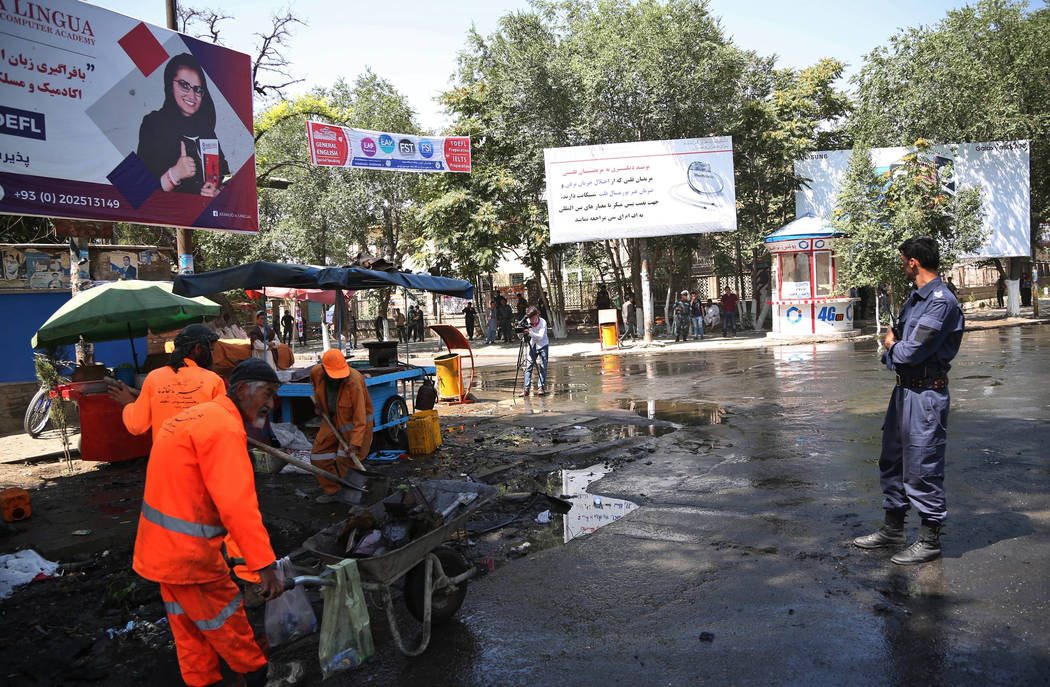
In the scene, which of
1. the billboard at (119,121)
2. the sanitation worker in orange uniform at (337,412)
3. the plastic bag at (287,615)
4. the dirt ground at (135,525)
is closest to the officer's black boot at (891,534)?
the dirt ground at (135,525)

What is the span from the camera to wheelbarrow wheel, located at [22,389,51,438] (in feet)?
35.1

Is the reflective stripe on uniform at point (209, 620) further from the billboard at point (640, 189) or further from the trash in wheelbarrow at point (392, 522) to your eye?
the billboard at point (640, 189)

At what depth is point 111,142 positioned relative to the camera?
33.0 feet

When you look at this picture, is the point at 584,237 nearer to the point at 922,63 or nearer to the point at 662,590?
the point at 922,63

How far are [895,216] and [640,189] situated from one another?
779 cm

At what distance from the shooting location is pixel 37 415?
1077cm

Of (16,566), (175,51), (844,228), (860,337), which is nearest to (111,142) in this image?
(175,51)

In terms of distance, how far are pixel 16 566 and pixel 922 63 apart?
1153 inches

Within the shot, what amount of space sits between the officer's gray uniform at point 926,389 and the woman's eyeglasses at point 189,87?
35.8 ft

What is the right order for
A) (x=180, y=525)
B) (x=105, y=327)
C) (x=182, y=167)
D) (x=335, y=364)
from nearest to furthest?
(x=180, y=525)
(x=335, y=364)
(x=105, y=327)
(x=182, y=167)

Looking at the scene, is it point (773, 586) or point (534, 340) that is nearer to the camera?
point (773, 586)

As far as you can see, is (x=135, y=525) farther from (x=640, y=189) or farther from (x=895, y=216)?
(x=895, y=216)

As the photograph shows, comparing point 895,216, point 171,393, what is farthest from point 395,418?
point 895,216

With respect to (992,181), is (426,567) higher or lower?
lower
